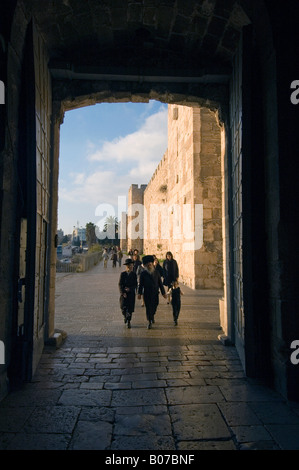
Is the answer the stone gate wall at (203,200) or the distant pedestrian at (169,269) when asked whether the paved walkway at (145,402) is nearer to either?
the distant pedestrian at (169,269)

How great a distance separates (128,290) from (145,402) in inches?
128

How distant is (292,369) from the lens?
304 cm

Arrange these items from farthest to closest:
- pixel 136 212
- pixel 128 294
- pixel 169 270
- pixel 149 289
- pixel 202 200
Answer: pixel 136 212
pixel 202 200
pixel 169 270
pixel 149 289
pixel 128 294

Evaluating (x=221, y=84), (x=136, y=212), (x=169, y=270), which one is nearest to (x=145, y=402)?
(x=221, y=84)

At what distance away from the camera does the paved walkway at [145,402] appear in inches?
92.0

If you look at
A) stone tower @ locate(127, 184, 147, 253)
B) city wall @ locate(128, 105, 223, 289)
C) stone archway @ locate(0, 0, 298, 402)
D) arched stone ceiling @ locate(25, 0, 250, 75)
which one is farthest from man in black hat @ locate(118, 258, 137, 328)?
stone tower @ locate(127, 184, 147, 253)

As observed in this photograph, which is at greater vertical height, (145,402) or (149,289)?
(149,289)

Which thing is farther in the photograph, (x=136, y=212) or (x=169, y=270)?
(x=136, y=212)

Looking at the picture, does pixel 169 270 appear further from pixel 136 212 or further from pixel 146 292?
pixel 136 212

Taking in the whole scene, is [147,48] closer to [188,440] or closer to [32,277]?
[32,277]

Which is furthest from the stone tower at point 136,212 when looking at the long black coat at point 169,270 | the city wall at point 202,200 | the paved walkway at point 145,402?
the paved walkway at point 145,402

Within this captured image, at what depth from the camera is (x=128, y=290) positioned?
6.15m

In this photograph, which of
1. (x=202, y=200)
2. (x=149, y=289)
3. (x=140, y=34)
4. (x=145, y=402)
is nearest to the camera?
(x=145, y=402)

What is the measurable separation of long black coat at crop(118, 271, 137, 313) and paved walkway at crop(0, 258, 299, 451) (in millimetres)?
869
